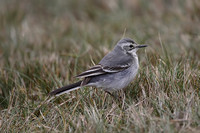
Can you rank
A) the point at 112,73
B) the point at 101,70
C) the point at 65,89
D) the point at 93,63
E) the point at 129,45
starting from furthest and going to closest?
the point at 93,63 < the point at 129,45 < the point at 112,73 < the point at 101,70 < the point at 65,89

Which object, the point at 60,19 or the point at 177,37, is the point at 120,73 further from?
the point at 60,19

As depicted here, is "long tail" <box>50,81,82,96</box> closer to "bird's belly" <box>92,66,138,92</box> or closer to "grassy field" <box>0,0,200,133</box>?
"grassy field" <box>0,0,200,133</box>

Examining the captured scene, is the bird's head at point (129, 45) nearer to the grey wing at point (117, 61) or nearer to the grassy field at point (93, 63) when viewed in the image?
the grey wing at point (117, 61)

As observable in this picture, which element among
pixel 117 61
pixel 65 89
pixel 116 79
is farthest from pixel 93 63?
pixel 65 89

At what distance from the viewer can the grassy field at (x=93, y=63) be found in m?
4.44

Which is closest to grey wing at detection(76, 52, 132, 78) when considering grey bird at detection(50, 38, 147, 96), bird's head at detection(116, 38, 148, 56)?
grey bird at detection(50, 38, 147, 96)

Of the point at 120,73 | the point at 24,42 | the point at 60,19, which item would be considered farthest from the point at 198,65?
the point at 60,19

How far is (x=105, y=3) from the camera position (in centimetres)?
1160

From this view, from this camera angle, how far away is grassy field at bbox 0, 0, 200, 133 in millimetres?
4441

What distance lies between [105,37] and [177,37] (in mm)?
1844

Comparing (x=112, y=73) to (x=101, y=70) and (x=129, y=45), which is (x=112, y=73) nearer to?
(x=101, y=70)

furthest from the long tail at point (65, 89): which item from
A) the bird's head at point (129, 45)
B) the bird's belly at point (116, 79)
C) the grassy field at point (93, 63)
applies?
the bird's head at point (129, 45)

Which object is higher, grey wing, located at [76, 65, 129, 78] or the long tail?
grey wing, located at [76, 65, 129, 78]

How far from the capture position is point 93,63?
6273mm
